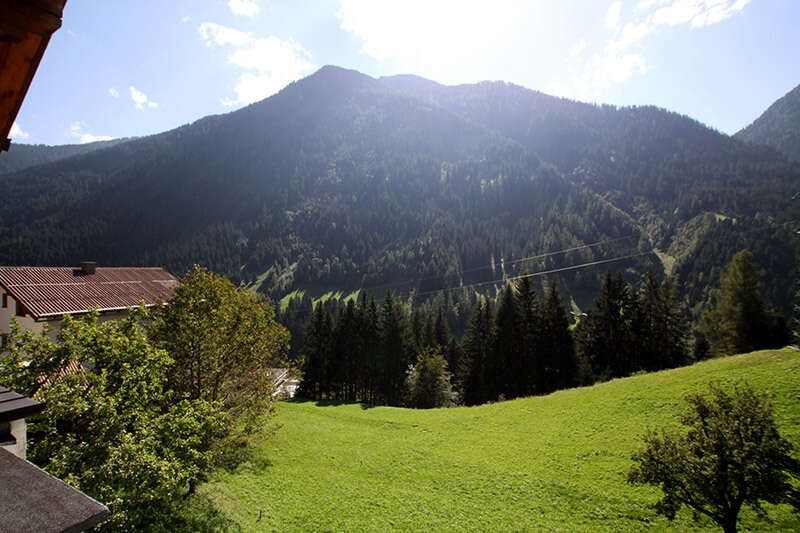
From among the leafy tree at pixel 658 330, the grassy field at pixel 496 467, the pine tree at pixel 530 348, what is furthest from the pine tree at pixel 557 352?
the grassy field at pixel 496 467

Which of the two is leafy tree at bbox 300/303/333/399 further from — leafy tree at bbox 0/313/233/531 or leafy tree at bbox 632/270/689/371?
leafy tree at bbox 0/313/233/531

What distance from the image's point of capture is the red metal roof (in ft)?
103

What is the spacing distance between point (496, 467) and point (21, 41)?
30243mm

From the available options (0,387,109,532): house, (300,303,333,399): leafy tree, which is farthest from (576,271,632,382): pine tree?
(0,387,109,532): house

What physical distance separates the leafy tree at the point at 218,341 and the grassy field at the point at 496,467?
5722 millimetres

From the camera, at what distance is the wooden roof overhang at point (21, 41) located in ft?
6.40

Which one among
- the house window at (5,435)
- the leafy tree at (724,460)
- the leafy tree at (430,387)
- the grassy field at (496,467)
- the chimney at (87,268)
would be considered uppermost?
the chimney at (87,268)

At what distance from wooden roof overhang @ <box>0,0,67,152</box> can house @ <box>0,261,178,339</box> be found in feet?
72.6

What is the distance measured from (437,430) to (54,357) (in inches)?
1200

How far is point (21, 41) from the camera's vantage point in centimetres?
214

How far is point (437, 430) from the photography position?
Answer: 3656 centimetres

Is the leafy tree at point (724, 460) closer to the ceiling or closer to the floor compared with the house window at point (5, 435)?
closer to the floor

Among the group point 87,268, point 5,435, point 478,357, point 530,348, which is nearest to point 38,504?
point 5,435

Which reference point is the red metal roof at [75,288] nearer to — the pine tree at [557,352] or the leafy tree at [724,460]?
the leafy tree at [724,460]
